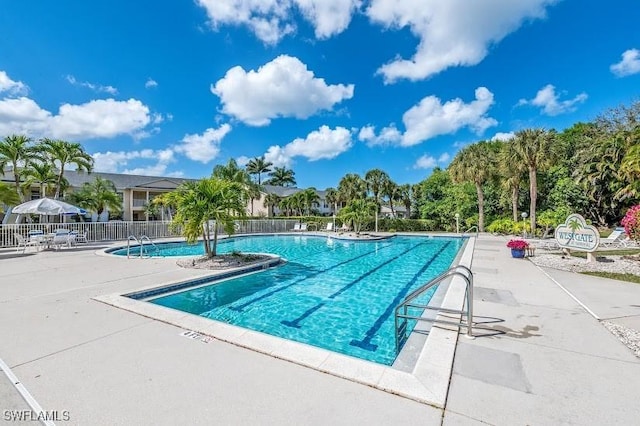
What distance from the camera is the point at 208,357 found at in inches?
128

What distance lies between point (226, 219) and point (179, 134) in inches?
766

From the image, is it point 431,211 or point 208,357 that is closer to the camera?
point 208,357

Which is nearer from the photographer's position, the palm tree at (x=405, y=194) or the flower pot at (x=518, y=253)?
the flower pot at (x=518, y=253)

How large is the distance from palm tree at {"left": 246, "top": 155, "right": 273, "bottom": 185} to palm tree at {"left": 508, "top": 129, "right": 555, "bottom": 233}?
41602mm

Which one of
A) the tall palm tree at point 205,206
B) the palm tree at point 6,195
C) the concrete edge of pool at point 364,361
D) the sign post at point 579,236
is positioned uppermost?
the palm tree at point 6,195

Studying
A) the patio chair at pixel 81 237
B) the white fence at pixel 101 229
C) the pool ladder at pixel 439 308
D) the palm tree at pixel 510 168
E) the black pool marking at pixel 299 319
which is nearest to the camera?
the pool ladder at pixel 439 308

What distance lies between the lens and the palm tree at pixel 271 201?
43.5 m

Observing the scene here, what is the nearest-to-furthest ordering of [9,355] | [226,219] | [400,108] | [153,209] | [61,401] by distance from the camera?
1. [61,401]
2. [9,355]
3. [226,219]
4. [400,108]
5. [153,209]

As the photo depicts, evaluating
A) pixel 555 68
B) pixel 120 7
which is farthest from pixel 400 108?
pixel 120 7

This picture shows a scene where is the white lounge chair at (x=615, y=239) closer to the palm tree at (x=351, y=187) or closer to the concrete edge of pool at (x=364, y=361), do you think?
the concrete edge of pool at (x=364, y=361)

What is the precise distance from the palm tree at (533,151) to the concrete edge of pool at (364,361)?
21408mm

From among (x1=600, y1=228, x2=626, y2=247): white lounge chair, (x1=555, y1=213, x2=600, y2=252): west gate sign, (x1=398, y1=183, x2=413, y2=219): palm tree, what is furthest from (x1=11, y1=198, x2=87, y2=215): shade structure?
(x1=398, y1=183, x2=413, y2=219): palm tree

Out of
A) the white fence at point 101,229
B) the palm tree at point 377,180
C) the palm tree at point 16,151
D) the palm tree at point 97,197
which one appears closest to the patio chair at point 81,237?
the white fence at point 101,229

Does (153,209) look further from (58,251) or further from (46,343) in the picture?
(46,343)
